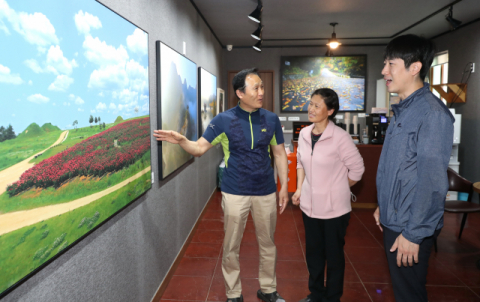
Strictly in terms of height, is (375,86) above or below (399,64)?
above

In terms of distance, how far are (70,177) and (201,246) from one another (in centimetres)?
256

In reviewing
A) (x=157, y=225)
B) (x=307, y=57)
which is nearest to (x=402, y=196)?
(x=157, y=225)

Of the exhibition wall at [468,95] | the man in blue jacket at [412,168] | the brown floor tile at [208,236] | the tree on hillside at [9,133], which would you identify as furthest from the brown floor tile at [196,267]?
the exhibition wall at [468,95]

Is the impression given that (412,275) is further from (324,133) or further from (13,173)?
(13,173)

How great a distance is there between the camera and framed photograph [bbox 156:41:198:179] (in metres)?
2.50

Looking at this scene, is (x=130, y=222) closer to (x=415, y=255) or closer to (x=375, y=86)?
(x=415, y=255)

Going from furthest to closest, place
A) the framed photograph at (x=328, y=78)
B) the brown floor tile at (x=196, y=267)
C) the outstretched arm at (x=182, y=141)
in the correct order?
the framed photograph at (x=328, y=78) < the brown floor tile at (x=196, y=267) < the outstretched arm at (x=182, y=141)

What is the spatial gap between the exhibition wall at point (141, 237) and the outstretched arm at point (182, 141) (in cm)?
29

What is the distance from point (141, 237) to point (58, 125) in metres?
1.19

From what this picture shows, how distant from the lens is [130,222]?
204 centimetres

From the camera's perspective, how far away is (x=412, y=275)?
141cm

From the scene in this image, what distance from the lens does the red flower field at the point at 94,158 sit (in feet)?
3.66

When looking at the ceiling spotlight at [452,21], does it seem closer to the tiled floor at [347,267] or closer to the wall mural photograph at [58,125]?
the tiled floor at [347,267]

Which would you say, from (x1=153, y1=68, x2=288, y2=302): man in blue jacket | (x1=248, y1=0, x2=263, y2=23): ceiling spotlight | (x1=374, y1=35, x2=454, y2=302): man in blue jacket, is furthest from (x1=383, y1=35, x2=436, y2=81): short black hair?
(x1=248, y1=0, x2=263, y2=23): ceiling spotlight
